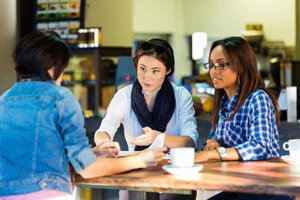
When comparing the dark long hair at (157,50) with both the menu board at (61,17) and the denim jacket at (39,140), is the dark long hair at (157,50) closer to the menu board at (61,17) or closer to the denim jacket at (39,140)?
the denim jacket at (39,140)

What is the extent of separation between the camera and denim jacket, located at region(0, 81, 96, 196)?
1847 mm

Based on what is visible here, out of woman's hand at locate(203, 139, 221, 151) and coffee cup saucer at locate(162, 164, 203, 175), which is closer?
coffee cup saucer at locate(162, 164, 203, 175)

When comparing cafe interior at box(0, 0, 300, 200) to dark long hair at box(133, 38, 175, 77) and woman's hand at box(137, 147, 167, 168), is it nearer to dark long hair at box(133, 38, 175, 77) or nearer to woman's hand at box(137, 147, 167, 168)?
dark long hair at box(133, 38, 175, 77)

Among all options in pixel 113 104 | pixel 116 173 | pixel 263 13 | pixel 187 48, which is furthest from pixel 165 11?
pixel 116 173

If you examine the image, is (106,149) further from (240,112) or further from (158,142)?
(240,112)

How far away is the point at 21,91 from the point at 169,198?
1.14 metres

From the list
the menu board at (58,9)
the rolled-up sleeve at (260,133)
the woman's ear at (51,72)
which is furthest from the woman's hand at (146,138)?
the menu board at (58,9)

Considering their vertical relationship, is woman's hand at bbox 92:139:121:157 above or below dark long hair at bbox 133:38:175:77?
below

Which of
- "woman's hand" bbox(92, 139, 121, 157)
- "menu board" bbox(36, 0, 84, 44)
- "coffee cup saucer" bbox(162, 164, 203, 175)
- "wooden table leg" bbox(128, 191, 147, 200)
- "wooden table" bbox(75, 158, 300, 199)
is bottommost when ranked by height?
"wooden table leg" bbox(128, 191, 147, 200)

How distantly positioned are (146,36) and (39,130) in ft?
33.5

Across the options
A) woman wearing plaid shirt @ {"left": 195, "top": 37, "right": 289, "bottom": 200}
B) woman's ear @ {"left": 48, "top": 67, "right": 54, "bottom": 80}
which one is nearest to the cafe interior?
woman wearing plaid shirt @ {"left": 195, "top": 37, "right": 289, "bottom": 200}

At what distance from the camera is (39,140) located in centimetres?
185

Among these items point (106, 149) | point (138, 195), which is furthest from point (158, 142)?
point (138, 195)

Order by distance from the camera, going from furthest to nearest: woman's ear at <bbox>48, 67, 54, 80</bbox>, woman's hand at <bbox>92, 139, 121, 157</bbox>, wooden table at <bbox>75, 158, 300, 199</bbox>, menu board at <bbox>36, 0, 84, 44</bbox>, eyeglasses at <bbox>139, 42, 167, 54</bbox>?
1. menu board at <bbox>36, 0, 84, 44</bbox>
2. eyeglasses at <bbox>139, 42, 167, 54</bbox>
3. woman's hand at <bbox>92, 139, 121, 157</bbox>
4. woman's ear at <bbox>48, 67, 54, 80</bbox>
5. wooden table at <bbox>75, 158, 300, 199</bbox>
